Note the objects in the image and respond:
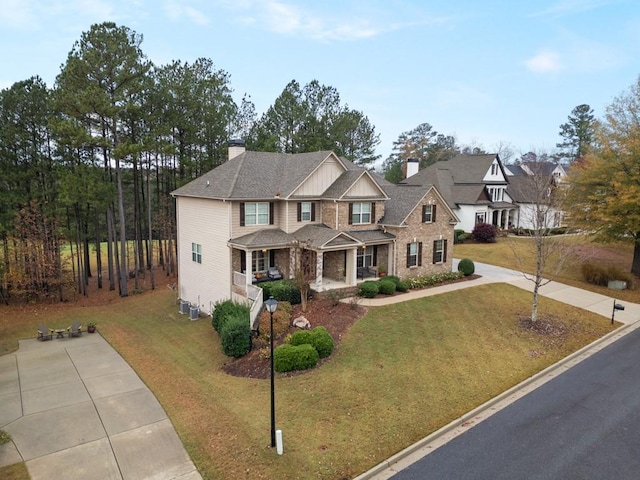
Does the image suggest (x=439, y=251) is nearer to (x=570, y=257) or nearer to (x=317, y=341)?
(x=570, y=257)

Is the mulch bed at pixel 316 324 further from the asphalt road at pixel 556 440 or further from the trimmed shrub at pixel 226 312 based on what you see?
the asphalt road at pixel 556 440

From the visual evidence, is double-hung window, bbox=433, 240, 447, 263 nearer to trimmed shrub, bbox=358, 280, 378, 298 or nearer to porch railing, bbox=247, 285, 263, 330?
trimmed shrub, bbox=358, 280, 378, 298

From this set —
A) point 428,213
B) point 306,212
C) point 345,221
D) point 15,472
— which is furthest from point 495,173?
point 15,472

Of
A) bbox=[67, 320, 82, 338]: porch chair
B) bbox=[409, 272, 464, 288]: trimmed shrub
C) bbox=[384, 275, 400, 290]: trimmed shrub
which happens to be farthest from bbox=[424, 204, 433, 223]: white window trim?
bbox=[67, 320, 82, 338]: porch chair

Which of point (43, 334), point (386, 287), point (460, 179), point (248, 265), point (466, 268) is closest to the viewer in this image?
point (248, 265)

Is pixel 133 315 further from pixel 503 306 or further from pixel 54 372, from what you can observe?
pixel 503 306
